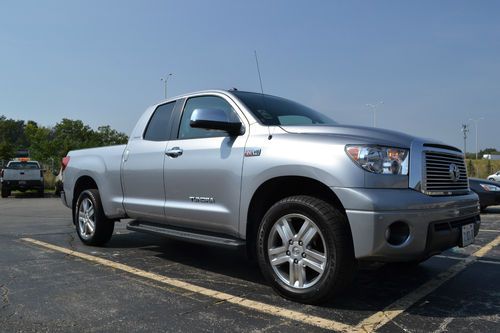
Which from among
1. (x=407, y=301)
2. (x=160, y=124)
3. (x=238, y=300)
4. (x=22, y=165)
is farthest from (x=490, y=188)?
(x=22, y=165)

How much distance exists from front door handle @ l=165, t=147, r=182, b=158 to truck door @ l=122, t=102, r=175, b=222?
0.45 ft

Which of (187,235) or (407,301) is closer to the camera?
(407,301)

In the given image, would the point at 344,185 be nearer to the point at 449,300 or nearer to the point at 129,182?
the point at 449,300

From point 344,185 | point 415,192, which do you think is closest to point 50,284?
point 344,185

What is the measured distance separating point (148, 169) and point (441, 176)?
303cm

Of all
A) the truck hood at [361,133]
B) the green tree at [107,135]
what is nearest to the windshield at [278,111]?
the truck hood at [361,133]

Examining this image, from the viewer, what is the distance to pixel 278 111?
4.73 metres

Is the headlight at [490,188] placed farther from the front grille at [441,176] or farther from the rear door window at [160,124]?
the rear door window at [160,124]

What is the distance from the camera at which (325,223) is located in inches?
138

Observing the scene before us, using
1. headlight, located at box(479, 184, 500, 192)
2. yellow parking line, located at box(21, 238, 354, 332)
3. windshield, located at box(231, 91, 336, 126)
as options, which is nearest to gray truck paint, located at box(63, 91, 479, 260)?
windshield, located at box(231, 91, 336, 126)

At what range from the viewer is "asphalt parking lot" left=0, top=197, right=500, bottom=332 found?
3299mm

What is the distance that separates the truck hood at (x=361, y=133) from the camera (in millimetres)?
3578

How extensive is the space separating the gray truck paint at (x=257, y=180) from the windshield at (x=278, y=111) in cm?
11

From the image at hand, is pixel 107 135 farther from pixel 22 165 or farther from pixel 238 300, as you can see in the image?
pixel 238 300
